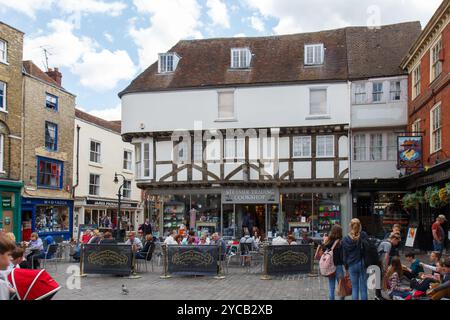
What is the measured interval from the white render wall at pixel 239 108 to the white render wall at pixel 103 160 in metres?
8.90

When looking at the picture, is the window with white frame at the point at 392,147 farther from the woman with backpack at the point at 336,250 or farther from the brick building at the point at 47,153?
the brick building at the point at 47,153

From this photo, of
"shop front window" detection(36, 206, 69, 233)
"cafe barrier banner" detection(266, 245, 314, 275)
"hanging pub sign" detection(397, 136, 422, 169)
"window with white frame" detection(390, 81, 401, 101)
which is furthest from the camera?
"shop front window" detection(36, 206, 69, 233)

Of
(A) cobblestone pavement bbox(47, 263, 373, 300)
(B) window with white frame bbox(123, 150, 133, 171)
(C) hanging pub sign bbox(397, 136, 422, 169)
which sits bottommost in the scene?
(A) cobblestone pavement bbox(47, 263, 373, 300)

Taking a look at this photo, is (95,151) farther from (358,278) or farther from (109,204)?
(358,278)

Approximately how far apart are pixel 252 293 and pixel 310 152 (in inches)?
600

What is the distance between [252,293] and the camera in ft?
39.9

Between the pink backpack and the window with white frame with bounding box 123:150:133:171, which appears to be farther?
the window with white frame with bounding box 123:150:133:171

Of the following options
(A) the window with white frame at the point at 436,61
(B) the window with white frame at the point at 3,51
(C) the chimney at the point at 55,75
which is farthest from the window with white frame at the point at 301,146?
(C) the chimney at the point at 55,75

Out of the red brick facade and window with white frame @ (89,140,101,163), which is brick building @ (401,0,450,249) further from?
window with white frame @ (89,140,101,163)

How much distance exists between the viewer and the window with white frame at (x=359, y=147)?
26.3m

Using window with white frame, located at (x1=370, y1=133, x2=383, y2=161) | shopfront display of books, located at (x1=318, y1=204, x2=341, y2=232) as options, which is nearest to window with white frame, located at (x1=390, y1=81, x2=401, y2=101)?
window with white frame, located at (x1=370, y1=133, x2=383, y2=161)

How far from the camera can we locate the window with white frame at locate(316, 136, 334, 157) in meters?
26.4

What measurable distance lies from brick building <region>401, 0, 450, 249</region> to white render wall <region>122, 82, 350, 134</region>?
11.4ft

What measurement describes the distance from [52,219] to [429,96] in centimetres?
2221
